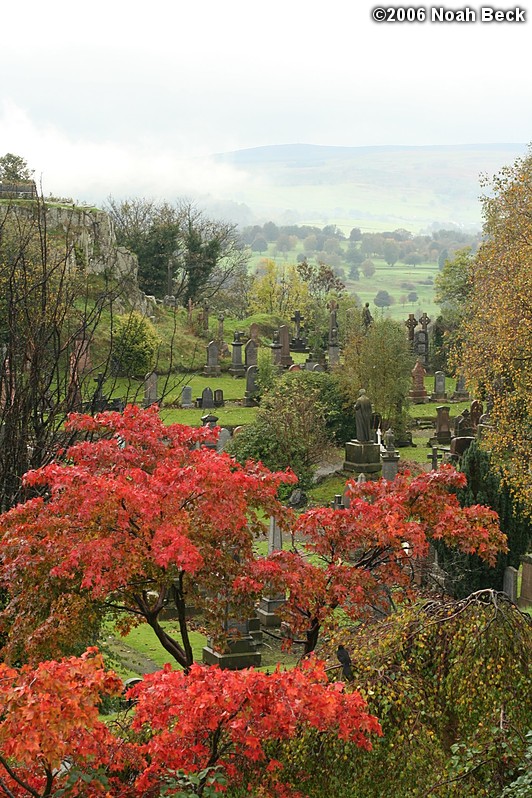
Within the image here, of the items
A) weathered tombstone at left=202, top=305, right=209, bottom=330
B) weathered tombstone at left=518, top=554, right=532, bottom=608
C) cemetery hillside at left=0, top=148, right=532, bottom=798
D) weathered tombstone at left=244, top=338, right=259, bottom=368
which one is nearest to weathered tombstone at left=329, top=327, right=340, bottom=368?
weathered tombstone at left=244, top=338, right=259, bottom=368

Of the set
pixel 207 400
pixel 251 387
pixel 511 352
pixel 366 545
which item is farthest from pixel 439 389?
pixel 366 545

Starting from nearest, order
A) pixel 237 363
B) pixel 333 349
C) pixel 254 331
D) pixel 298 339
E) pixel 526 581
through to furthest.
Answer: pixel 526 581 < pixel 237 363 < pixel 333 349 < pixel 254 331 < pixel 298 339

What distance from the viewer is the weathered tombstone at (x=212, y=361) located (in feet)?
134

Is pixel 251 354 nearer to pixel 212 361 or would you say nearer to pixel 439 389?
pixel 212 361

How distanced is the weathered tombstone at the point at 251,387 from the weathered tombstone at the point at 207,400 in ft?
4.35

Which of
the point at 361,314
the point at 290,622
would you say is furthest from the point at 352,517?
the point at 361,314

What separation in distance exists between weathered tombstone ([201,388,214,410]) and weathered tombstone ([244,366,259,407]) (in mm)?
1326

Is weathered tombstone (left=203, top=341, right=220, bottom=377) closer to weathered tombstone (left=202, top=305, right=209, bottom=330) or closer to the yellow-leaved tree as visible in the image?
weathered tombstone (left=202, top=305, right=209, bottom=330)

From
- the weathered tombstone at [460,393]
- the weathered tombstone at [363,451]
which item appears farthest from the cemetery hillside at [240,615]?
the weathered tombstone at [460,393]

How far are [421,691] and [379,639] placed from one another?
2.21 ft

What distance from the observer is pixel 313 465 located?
2594 centimetres

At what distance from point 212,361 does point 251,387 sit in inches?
211

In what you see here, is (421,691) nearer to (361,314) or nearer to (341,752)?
→ (341,752)

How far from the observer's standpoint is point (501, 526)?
1733 cm
